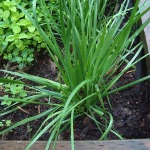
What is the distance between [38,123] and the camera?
173 cm

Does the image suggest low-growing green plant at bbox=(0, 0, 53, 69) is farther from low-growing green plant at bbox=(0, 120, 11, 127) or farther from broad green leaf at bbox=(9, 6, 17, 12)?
low-growing green plant at bbox=(0, 120, 11, 127)

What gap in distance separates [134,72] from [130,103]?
0.71ft

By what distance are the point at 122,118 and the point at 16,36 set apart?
752mm

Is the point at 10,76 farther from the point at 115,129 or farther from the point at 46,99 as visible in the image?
the point at 115,129

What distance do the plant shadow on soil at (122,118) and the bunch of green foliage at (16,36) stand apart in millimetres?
344

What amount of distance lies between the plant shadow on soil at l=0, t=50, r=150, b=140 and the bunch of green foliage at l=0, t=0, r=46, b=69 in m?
0.34

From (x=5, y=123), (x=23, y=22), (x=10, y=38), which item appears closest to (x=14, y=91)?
(x=5, y=123)

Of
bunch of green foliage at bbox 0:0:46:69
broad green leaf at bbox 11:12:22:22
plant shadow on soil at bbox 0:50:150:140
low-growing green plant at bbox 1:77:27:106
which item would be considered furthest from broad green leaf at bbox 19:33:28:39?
plant shadow on soil at bbox 0:50:150:140

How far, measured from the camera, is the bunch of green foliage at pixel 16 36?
6.39 ft

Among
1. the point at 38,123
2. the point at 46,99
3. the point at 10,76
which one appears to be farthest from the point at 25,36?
the point at 38,123

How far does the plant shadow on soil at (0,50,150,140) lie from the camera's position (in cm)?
165

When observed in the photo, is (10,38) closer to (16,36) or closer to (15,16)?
(16,36)

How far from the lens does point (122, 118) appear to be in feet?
5.60

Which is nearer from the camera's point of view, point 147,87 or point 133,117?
point 133,117
